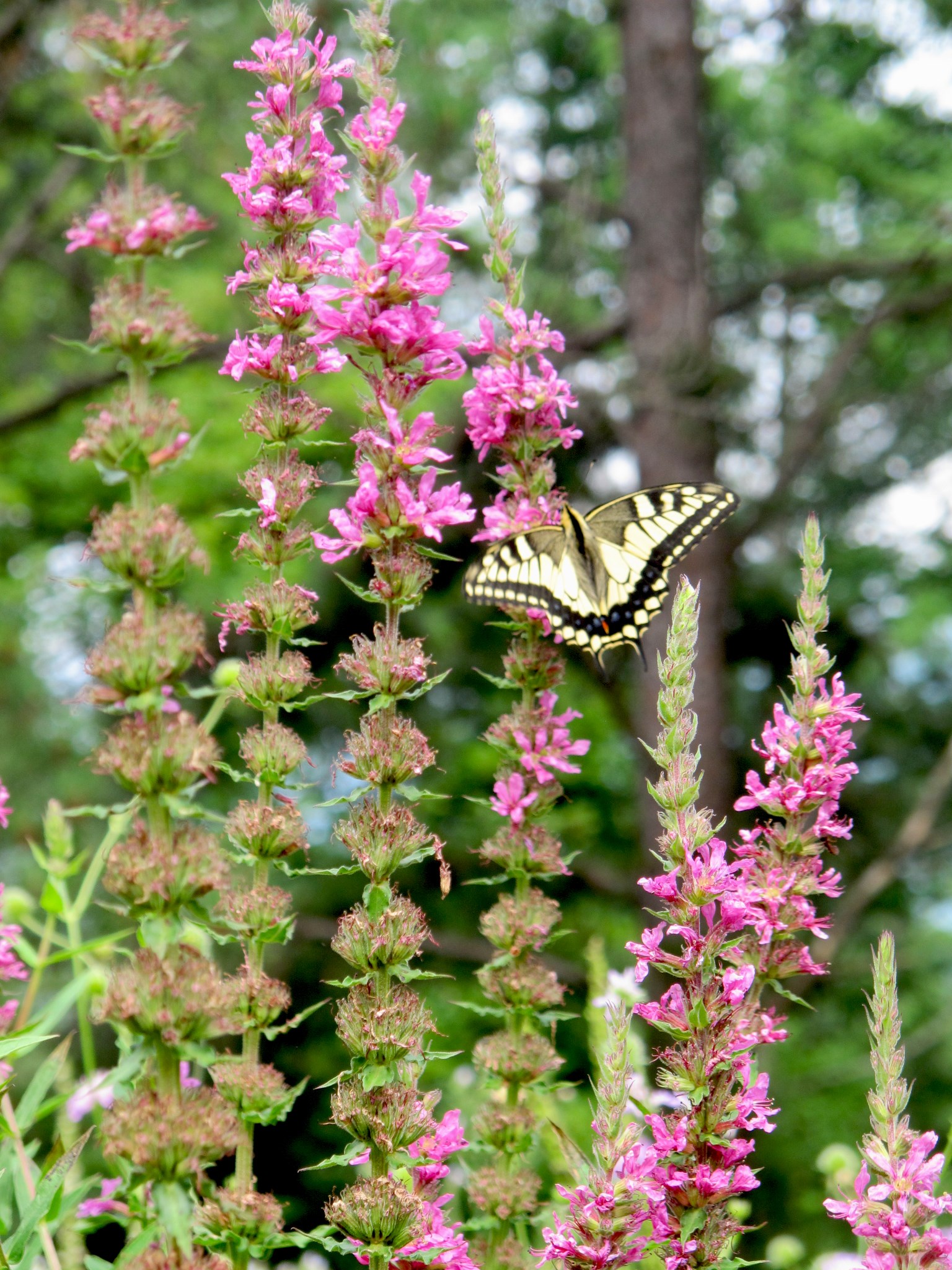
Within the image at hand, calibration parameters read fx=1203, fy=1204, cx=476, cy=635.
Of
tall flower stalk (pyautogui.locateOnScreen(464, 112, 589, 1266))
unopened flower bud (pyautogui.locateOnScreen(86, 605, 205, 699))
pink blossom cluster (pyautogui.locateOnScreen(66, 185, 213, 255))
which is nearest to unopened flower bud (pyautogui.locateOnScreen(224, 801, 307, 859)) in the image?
unopened flower bud (pyautogui.locateOnScreen(86, 605, 205, 699))

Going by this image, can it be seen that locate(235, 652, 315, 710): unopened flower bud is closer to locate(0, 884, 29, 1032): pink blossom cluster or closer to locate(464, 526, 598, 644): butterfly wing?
locate(0, 884, 29, 1032): pink blossom cluster

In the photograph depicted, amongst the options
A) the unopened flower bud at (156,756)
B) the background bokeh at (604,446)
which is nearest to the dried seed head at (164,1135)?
the unopened flower bud at (156,756)

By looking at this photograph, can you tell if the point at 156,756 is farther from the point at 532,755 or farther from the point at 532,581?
the point at 532,581

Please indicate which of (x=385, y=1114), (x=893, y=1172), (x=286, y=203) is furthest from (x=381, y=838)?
(x=286, y=203)

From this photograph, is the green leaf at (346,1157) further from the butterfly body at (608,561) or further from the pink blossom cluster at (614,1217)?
the butterfly body at (608,561)

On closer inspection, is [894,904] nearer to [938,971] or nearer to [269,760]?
[938,971]

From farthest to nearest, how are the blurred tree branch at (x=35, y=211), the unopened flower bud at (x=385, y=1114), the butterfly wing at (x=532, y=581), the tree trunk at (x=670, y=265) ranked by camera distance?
the blurred tree branch at (x=35, y=211)
the tree trunk at (x=670, y=265)
the butterfly wing at (x=532, y=581)
the unopened flower bud at (x=385, y=1114)
